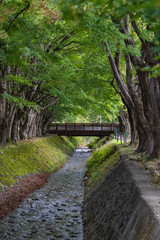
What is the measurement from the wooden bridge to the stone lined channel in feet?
94.4

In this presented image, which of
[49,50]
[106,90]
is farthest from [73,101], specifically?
[49,50]

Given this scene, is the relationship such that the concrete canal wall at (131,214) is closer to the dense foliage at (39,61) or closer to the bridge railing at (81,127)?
the dense foliage at (39,61)

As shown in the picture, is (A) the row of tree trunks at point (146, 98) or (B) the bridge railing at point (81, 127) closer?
(A) the row of tree trunks at point (146, 98)

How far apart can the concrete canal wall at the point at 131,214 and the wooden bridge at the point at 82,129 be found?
34.6 m

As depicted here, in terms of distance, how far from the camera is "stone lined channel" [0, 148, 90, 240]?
27.8 feet

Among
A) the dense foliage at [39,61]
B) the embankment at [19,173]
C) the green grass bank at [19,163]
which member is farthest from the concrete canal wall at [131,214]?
the dense foliage at [39,61]

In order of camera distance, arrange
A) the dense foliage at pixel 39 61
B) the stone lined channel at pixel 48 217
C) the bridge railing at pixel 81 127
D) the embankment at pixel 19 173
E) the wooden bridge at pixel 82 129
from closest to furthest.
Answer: the stone lined channel at pixel 48 217 < the dense foliage at pixel 39 61 < the embankment at pixel 19 173 < the wooden bridge at pixel 82 129 < the bridge railing at pixel 81 127

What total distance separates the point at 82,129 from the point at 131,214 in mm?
38726

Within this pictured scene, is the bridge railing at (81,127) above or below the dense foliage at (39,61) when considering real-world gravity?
below

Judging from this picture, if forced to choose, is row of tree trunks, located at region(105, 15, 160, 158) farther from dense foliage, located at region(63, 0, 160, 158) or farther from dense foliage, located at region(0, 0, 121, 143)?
dense foliage, located at region(0, 0, 121, 143)

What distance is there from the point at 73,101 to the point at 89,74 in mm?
2800

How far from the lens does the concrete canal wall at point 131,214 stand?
478 cm

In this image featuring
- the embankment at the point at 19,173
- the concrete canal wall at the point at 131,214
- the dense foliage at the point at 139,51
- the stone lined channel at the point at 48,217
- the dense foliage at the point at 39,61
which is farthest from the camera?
the embankment at the point at 19,173

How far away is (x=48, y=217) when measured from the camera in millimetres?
10273
